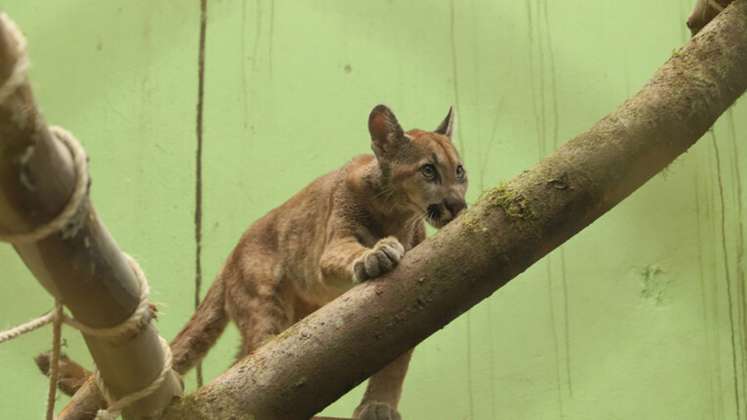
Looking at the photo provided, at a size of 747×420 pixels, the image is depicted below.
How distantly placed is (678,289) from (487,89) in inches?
60.7

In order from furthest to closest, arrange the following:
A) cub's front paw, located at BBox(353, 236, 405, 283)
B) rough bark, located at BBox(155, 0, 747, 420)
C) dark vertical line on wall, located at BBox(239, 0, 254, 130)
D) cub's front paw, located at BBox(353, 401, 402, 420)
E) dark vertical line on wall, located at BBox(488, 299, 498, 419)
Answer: dark vertical line on wall, located at BBox(239, 0, 254, 130) < dark vertical line on wall, located at BBox(488, 299, 498, 419) < cub's front paw, located at BBox(353, 401, 402, 420) < cub's front paw, located at BBox(353, 236, 405, 283) < rough bark, located at BBox(155, 0, 747, 420)

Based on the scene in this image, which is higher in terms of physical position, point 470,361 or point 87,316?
point 87,316

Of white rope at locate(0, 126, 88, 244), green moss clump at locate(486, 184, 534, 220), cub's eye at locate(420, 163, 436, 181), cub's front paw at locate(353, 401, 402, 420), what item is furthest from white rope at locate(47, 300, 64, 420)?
cub's eye at locate(420, 163, 436, 181)

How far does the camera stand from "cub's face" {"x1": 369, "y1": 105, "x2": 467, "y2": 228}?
390 cm

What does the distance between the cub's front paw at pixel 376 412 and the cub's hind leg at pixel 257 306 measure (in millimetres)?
562

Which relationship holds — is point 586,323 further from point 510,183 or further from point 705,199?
point 510,183

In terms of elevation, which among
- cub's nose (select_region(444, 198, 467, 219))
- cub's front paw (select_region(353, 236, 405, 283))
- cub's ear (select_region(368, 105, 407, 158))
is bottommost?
cub's front paw (select_region(353, 236, 405, 283))

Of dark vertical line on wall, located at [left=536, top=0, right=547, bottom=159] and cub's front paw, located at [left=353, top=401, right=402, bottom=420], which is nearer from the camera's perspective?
cub's front paw, located at [left=353, top=401, right=402, bottom=420]

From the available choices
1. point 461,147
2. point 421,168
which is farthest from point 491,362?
point 421,168

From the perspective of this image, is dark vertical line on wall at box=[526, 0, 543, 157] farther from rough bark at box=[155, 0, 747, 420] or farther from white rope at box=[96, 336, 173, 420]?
white rope at box=[96, 336, 173, 420]

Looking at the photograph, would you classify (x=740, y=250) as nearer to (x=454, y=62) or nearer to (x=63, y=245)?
(x=454, y=62)

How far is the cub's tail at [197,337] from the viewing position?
13.7 feet

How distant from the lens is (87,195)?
1.95 metres

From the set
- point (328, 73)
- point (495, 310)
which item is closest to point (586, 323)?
point (495, 310)
